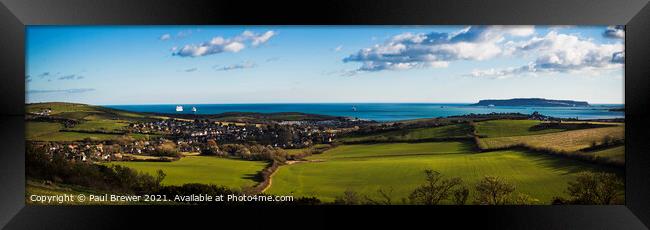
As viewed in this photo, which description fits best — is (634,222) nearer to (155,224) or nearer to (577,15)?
(577,15)

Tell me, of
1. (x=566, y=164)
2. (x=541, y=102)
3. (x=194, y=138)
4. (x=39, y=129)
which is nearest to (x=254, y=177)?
(x=194, y=138)

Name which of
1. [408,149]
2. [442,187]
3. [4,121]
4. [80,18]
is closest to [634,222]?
[442,187]

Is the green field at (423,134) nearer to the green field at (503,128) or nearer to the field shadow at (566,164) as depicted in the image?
the green field at (503,128)

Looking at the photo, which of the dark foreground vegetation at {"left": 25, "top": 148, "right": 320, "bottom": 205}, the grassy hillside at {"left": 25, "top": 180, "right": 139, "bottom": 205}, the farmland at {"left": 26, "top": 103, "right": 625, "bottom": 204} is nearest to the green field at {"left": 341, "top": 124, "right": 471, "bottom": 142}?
the farmland at {"left": 26, "top": 103, "right": 625, "bottom": 204}

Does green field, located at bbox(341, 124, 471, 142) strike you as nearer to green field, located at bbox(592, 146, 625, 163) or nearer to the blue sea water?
the blue sea water

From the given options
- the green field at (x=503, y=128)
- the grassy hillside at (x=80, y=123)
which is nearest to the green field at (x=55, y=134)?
the grassy hillside at (x=80, y=123)

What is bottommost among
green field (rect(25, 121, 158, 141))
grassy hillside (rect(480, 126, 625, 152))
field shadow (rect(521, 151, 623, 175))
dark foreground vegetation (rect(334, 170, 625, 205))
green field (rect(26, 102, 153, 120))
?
dark foreground vegetation (rect(334, 170, 625, 205))
